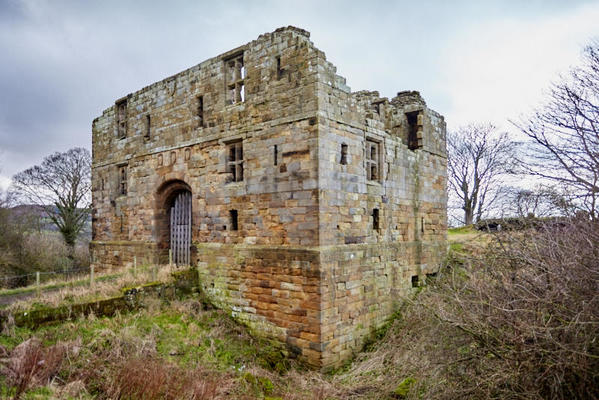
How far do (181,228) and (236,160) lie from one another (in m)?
3.79

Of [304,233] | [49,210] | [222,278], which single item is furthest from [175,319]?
[49,210]

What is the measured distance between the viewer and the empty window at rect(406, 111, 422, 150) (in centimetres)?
1245

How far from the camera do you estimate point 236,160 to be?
33.8ft

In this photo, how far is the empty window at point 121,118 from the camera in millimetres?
14272

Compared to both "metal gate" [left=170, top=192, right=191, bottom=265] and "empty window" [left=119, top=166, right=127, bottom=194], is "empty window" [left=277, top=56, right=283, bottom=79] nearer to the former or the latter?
"metal gate" [left=170, top=192, right=191, bottom=265]

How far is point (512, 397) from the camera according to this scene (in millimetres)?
4477

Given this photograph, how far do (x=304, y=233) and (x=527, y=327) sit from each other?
5182 mm

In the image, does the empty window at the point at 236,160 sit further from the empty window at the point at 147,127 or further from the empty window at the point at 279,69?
the empty window at the point at 147,127

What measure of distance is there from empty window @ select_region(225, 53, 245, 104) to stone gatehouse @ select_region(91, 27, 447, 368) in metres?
0.04

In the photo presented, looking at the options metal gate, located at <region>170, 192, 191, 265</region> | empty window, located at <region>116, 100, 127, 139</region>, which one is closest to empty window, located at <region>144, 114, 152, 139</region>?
empty window, located at <region>116, 100, 127, 139</region>

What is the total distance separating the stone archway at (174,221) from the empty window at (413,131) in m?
7.51

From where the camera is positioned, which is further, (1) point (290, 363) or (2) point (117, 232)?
(2) point (117, 232)

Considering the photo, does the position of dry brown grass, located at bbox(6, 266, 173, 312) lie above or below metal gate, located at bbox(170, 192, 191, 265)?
below

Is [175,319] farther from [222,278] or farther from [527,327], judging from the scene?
[527,327]
